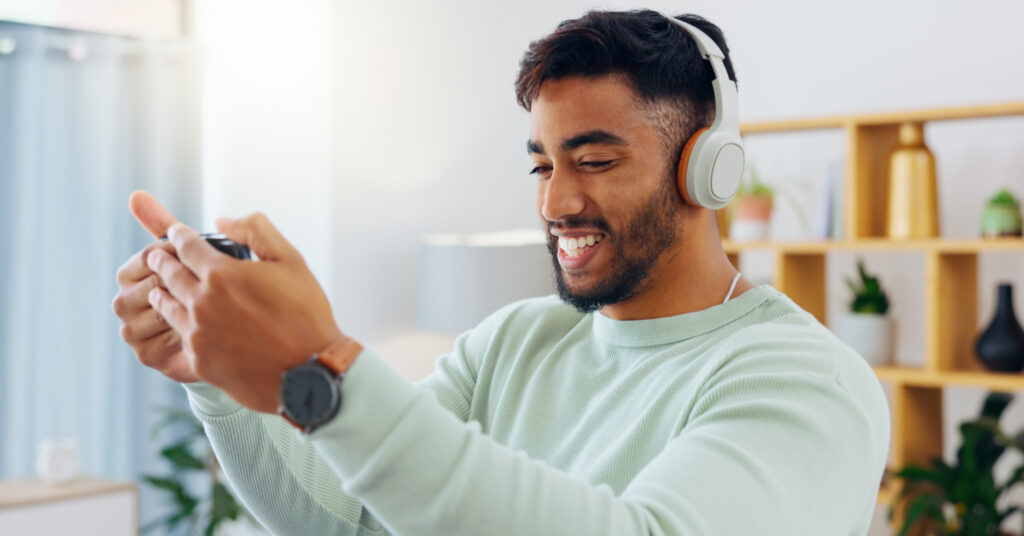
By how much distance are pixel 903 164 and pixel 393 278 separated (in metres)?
1.66

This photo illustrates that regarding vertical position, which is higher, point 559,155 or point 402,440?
point 559,155

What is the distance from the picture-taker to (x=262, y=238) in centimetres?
69

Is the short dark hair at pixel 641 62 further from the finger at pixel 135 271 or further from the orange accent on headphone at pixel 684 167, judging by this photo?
the finger at pixel 135 271

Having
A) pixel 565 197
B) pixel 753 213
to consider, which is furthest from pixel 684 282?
pixel 753 213

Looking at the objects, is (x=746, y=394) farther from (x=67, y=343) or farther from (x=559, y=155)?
(x=67, y=343)

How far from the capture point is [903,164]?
2.67m

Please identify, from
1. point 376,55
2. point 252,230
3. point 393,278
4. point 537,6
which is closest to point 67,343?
point 393,278

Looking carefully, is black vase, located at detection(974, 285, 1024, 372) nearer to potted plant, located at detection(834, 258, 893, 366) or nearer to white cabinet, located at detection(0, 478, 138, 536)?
potted plant, located at detection(834, 258, 893, 366)

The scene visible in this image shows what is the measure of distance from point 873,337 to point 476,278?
1136 mm

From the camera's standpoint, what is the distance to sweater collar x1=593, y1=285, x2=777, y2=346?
3.47 ft

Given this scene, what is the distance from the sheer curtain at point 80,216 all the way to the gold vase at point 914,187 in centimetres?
227

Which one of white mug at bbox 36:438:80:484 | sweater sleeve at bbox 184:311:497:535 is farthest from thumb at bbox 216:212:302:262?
white mug at bbox 36:438:80:484

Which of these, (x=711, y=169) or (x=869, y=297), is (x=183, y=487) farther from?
(x=711, y=169)

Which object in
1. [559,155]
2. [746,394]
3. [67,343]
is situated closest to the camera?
[746,394]
